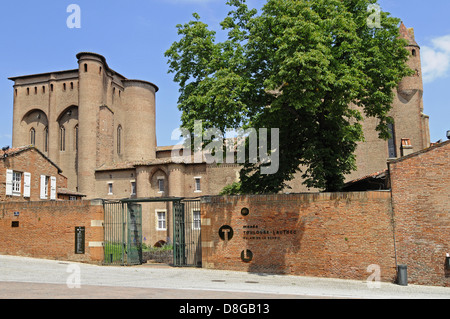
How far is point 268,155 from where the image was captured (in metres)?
20.3

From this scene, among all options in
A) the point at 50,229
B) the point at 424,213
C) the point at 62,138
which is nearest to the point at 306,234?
the point at 424,213

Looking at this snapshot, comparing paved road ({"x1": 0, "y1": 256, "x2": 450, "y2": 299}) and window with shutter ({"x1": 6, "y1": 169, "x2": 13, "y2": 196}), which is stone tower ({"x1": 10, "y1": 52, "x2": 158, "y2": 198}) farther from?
paved road ({"x1": 0, "y1": 256, "x2": 450, "y2": 299})

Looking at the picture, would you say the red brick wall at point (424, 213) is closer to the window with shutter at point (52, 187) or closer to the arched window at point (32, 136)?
the window with shutter at point (52, 187)

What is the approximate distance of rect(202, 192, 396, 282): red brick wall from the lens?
15984 millimetres

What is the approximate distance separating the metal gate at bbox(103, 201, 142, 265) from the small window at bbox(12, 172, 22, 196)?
9754 millimetres

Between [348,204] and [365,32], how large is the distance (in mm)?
8115

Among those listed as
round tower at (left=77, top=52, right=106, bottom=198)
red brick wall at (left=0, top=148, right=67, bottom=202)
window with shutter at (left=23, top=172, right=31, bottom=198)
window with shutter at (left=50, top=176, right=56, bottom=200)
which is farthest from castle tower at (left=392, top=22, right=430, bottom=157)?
round tower at (left=77, top=52, right=106, bottom=198)

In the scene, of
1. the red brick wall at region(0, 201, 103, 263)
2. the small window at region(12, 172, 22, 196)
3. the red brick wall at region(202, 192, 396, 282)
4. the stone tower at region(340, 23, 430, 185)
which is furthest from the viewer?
the stone tower at region(340, 23, 430, 185)

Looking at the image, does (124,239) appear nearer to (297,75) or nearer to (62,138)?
(297,75)

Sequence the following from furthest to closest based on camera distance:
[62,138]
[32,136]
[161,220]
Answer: [32,136] → [62,138] → [161,220]

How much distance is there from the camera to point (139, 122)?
5653 cm

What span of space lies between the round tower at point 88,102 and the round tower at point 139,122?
704cm

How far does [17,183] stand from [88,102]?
23.1m

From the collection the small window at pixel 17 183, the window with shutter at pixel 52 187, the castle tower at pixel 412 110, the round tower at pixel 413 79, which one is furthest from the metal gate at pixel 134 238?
the round tower at pixel 413 79
